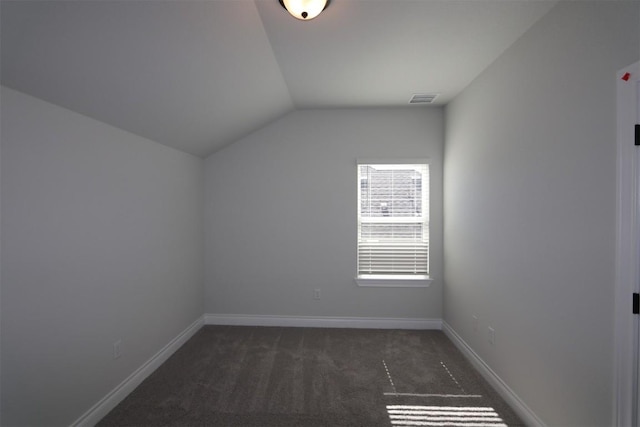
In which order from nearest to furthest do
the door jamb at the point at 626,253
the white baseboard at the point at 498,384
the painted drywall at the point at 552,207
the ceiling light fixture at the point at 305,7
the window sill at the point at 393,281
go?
the door jamb at the point at 626,253 < the painted drywall at the point at 552,207 < the ceiling light fixture at the point at 305,7 < the white baseboard at the point at 498,384 < the window sill at the point at 393,281

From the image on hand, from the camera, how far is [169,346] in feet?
10.1

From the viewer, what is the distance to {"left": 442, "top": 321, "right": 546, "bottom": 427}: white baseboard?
205 centimetres

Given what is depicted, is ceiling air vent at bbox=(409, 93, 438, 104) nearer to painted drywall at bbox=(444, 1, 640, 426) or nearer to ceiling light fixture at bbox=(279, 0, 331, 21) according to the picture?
painted drywall at bbox=(444, 1, 640, 426)

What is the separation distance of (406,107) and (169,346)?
12.2 ft

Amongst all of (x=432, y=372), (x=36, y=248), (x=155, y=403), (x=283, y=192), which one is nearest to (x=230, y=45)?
(x=36, y=248)

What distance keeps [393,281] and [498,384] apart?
151 centimetres

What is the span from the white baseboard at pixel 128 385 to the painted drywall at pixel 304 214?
764mm

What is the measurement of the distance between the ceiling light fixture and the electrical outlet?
2.62 m

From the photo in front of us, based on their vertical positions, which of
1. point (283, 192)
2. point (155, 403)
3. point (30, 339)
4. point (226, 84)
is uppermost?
point (226, 84)

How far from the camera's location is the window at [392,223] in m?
3.79

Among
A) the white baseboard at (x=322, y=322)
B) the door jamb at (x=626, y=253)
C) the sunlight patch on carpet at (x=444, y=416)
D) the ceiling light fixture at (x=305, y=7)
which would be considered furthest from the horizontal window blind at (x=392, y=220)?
the door jamb at (x=626, y=253)

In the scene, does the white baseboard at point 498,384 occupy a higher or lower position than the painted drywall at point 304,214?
lower

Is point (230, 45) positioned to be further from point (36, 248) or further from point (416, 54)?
point (36, 248)

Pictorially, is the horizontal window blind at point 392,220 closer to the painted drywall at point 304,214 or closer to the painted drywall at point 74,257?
the painted drywall at point 304,214
